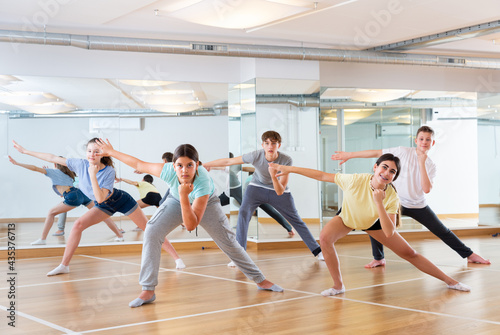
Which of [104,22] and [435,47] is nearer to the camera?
[104,22]

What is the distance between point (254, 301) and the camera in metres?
4.36

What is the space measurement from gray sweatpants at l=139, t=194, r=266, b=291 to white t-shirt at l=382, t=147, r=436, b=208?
2.07 metres

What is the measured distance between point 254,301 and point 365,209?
3.51 feet

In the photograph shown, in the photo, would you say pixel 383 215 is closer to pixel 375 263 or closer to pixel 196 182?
pixel 196 182

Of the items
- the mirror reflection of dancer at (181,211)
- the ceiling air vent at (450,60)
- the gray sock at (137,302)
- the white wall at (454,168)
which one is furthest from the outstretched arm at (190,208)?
the white wall at (454,168)

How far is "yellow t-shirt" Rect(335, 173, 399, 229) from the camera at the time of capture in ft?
14.4

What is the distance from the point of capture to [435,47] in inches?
333

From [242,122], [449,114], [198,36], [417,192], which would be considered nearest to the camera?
[417,192]

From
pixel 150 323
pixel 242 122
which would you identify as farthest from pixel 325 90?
pixel 150 323

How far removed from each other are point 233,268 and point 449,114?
18.4 feet

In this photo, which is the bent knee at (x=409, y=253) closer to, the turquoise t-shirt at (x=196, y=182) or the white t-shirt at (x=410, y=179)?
the white t-shirt at (x=410, y=179)

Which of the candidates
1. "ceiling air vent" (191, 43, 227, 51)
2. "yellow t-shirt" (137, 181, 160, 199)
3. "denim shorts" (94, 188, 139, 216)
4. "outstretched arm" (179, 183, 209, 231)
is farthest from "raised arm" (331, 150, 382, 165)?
"yellow t-shirt" (137, 181, 160, 199)

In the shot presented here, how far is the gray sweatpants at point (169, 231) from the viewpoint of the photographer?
4176mm

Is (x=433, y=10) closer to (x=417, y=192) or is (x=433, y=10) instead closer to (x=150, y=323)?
(x=417, y=192)
